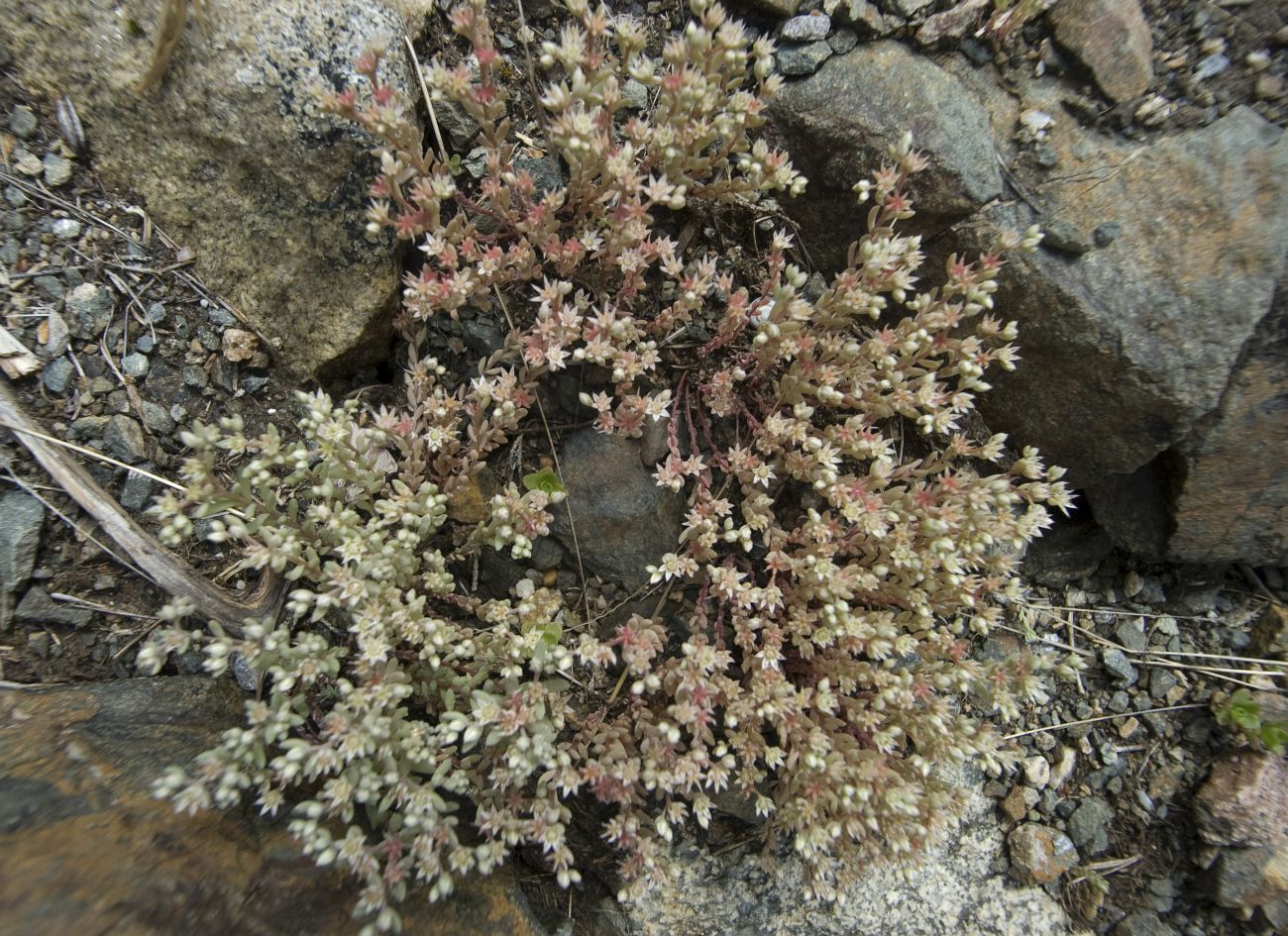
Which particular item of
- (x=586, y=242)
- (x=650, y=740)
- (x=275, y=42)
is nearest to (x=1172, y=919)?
(x=650, y=740)

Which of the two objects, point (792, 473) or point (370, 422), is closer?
point (792, 473)

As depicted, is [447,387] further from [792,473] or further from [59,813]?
[59,813]

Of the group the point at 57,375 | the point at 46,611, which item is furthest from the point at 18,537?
the point at 57,375

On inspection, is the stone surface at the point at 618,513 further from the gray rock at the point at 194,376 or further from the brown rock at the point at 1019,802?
the brown rock at the point at 1019,802

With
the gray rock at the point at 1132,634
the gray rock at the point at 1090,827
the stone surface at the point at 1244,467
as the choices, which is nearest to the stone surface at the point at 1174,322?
the stone surface at the point at 1244,467

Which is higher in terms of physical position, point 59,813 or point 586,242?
point 586,242

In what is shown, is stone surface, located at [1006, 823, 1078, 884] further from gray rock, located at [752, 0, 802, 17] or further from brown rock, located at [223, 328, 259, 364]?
brown rock, located at [223, 328, 259, 364]

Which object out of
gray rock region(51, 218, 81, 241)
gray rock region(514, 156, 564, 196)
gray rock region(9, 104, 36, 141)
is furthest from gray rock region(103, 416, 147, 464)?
gray rock region(514, 156, 564, 196)
